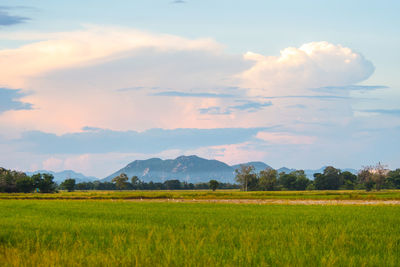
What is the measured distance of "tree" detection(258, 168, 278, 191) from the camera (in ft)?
433

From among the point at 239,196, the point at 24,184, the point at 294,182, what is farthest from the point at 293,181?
the point at 24,184

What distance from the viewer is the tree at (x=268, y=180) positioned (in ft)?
433

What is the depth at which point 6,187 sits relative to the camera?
10669cm

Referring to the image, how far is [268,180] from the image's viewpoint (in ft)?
436

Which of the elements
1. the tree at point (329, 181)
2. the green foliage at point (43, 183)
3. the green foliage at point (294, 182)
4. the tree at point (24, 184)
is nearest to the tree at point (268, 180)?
the green foliage at point (294, 182)

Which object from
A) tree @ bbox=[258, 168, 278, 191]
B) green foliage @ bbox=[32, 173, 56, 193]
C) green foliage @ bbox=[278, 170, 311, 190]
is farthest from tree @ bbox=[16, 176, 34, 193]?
green foliage @ bbox=[278, 170, 311, 190]

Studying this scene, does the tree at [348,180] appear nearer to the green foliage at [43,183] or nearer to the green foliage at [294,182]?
the green foliage at [294,182]

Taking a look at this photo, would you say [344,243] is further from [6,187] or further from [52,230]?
[6,187]

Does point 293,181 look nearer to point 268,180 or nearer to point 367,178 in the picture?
point 268,180

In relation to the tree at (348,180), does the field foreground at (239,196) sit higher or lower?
lower

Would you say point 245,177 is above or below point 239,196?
above

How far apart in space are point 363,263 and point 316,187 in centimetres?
13733

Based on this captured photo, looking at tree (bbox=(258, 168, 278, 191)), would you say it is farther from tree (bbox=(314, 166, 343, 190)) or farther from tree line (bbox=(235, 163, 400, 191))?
tree (bbox=(314, 166, 343, 190))

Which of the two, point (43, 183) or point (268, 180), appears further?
point (268, 180)
